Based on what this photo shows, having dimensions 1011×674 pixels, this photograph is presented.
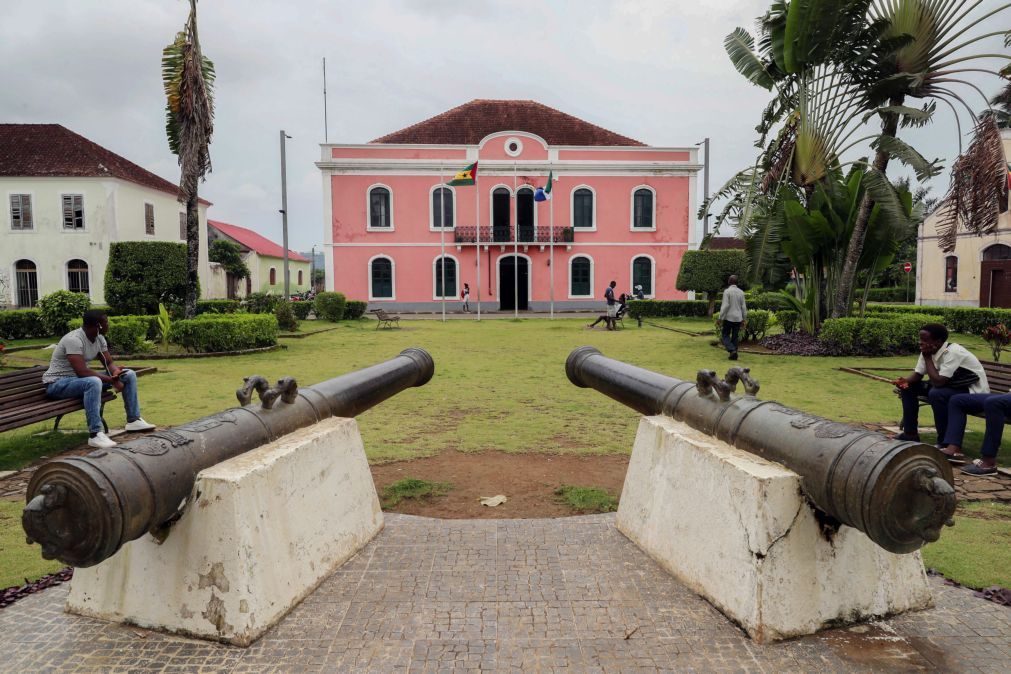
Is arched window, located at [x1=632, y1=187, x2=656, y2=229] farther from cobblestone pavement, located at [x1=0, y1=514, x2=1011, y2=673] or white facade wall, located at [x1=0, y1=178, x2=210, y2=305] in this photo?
cobblestone pavement, located at [x1=0, y1=514, x2=1011, y2=673]

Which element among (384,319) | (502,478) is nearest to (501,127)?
(384,319)

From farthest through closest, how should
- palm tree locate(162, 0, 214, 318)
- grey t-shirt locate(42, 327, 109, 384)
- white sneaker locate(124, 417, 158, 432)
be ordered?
palm tree locate(162, 0, 214, 318), white sneaker locate(124, 417, 158, 432), grey t-shirt locate(42, 327, 109, 384)

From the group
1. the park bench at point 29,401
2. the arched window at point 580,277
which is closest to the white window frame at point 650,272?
the arched window at point 580,277

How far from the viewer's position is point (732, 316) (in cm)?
1199

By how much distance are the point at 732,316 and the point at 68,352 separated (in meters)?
10.1

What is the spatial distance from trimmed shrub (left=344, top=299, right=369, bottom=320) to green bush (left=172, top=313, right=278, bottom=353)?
10.5 meters

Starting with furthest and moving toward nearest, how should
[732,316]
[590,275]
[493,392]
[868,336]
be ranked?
[590,275] < [868,336] < [732,316] < [493,392]

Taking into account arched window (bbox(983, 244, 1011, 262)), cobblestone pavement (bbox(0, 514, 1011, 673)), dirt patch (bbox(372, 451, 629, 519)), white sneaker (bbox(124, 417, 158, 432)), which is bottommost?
dirt patch (bbox(372, 451, 629, 519))

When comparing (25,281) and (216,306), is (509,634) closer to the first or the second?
(216,306)

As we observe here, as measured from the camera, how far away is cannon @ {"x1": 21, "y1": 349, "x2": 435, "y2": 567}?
214 cm

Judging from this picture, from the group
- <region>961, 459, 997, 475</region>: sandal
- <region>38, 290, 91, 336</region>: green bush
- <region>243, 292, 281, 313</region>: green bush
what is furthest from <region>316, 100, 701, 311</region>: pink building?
<region>961, 459, 997, 475</region>: sandal

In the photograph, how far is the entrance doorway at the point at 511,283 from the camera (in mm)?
31906

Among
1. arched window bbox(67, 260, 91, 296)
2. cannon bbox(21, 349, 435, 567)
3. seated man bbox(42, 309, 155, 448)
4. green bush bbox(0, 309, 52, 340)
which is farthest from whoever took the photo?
arched window bbox(67, 260, 91, 296)

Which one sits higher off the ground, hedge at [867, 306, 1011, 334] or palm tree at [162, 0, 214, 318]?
palm tree at [162, 0, 214, 318]
